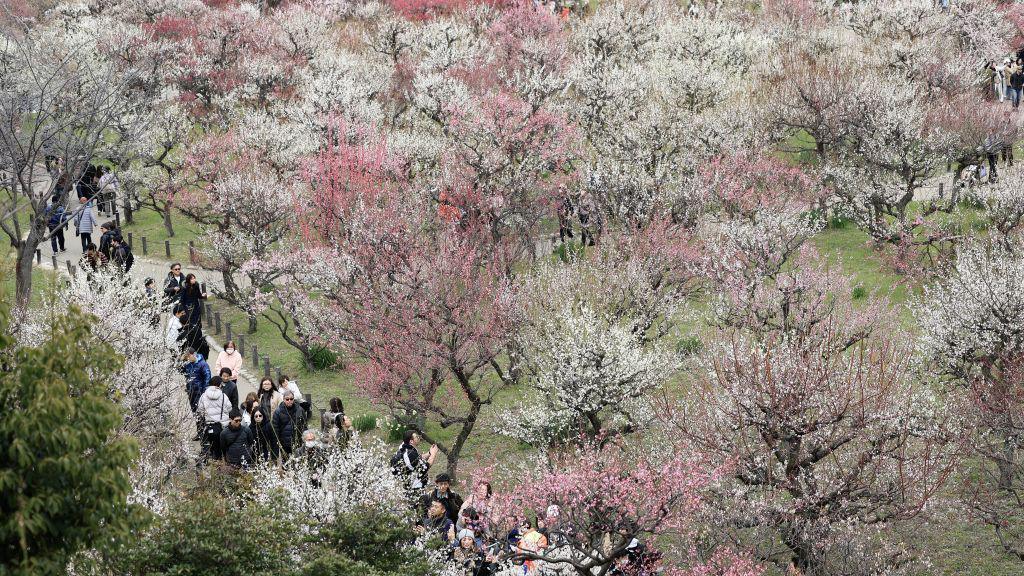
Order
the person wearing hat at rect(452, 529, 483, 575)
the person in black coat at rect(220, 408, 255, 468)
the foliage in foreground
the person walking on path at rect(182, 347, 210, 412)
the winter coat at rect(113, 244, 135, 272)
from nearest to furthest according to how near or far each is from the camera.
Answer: the foliage in foreground, the person wearing hat at rect(452, 529, 483, 575), the person in black coat at rect(220, 408, 255, 468), the person walking on path at rect(182, 347, 210, 412), the winter coat at rect(113, 244, 135, 272)

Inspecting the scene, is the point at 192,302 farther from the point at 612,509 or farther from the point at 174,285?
the point at 612,509

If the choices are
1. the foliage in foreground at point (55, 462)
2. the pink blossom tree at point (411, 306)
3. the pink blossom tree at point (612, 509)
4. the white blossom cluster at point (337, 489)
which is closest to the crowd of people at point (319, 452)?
the pink blossom tree at point (612, 509)

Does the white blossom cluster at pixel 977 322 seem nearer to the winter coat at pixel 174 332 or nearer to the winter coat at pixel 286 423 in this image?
the winter coat at pixel 286 423

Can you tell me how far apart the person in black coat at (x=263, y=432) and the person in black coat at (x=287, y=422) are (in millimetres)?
177

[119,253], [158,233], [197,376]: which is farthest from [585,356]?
[158,233]

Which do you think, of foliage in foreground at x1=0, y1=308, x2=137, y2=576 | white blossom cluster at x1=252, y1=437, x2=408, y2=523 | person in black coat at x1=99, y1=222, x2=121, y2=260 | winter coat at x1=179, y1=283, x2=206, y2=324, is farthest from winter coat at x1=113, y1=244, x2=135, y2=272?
foliage in foreground at x1=0, y1=308, x2=137, y2=576

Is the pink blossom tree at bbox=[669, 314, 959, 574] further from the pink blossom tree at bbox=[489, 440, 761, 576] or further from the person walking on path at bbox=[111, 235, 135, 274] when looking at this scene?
the person walking on path at bbox=[111, 235, 135, 274]

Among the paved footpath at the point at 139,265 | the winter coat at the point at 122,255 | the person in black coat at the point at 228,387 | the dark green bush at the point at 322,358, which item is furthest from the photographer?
the paved footpath at the point at 139,265

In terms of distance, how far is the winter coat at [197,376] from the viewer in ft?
74.4

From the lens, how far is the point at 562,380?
2033 cm

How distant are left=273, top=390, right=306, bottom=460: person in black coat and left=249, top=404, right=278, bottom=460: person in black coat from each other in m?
0.18

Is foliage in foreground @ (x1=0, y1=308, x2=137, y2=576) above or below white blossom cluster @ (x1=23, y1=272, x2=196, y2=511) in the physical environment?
above

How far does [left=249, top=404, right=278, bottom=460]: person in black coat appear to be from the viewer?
19625mm

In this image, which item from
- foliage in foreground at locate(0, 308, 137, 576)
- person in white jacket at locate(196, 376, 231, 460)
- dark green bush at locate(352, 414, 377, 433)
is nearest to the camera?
foliage in foreground at locate(0, 308, 137, 576)
